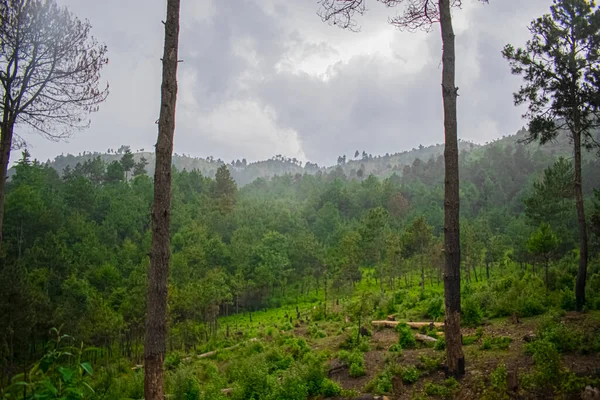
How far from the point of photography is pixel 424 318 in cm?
1652

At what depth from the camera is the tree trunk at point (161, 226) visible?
5.51 meters

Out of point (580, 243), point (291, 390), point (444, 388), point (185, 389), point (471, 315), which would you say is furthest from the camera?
point (471, 315)

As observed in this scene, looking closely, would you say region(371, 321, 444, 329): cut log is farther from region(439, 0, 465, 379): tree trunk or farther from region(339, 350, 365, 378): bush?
region(439, 0, 465, 379): tree trunk

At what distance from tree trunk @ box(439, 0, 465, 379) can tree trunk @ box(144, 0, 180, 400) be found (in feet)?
15.4

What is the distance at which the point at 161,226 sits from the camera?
19.2 feet

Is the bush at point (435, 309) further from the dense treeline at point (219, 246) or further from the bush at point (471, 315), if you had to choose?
the dense treeline at point (219, 246)

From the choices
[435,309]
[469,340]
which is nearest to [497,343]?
[469,340]

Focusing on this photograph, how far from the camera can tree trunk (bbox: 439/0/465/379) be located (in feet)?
23.1

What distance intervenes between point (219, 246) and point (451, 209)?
43111 mm

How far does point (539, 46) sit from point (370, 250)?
125 ft

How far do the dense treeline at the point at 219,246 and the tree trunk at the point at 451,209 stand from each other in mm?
7610

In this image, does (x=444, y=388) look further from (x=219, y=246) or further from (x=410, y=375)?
(x=219, y=246)

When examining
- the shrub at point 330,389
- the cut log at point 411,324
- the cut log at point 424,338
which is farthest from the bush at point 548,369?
the cut log at point 411,324

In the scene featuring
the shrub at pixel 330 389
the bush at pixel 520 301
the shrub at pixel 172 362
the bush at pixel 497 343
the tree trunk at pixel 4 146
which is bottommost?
the shrub at pixel 172 362
